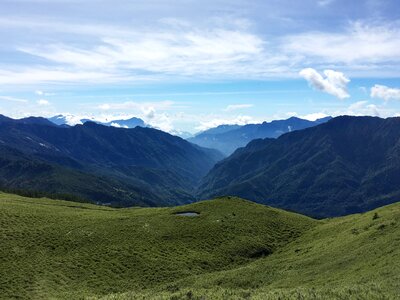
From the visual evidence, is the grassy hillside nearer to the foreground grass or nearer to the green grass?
the green grass

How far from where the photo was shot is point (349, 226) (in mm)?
81938

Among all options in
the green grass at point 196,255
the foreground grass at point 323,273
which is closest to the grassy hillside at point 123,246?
the green grass at point 196,255

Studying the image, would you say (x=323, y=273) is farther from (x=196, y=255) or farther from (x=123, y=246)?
(x=123, y=246)

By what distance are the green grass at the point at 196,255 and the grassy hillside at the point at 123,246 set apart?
0.18m

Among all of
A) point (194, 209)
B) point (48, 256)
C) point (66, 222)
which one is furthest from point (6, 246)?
point (194, 209)

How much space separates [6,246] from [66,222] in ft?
58.9

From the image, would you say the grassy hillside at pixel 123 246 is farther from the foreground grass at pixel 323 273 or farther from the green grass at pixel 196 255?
the foreground grass at pixel 323 273

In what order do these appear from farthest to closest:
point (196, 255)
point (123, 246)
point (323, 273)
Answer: point (123, 246), point (196, 255), point (323, 273)

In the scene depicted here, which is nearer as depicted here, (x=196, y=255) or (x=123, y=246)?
(x=196, y=255)

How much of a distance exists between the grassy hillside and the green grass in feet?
0.60

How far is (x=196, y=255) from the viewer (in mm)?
76688

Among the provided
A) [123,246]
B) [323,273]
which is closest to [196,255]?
[123,246]

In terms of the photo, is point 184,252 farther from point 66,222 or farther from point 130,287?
point 66,222

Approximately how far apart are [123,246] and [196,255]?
1478 cm
